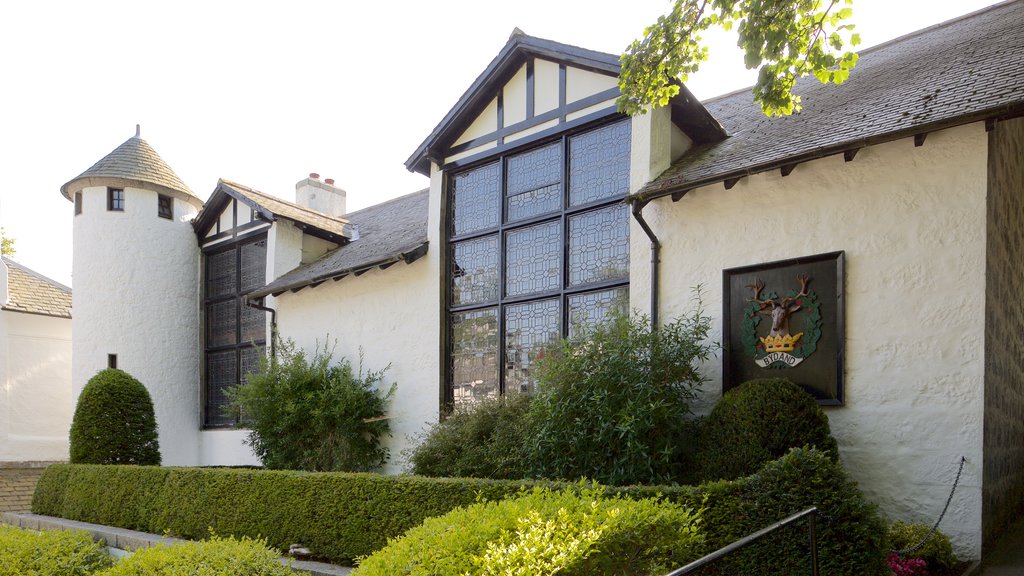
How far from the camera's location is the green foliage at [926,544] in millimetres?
6309

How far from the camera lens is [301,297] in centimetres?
1430

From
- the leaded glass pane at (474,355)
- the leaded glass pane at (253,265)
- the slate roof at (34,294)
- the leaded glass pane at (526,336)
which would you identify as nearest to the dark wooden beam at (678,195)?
the leaded glass pane at (526,336)

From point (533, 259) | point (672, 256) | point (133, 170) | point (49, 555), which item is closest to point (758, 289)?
point (672, 256)

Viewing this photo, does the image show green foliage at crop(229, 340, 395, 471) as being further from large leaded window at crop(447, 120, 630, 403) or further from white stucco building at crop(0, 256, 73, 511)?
white stucco building at crop(0, 256, 73, 511)

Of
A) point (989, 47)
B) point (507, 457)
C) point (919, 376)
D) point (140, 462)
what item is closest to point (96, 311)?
point (140, 462)

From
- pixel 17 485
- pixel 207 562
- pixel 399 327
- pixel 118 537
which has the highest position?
pixel 399 327

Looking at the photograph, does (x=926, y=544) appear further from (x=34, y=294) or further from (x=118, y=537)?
(x=34, y=294)

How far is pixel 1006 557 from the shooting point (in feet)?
22.3

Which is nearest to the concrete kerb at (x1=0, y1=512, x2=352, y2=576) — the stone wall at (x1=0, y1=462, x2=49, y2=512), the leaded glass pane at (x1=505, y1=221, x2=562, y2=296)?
the stone wall at (x1=0, y1=462, x2=49, y2=512)

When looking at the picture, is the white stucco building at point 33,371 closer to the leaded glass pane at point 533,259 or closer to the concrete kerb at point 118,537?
the concrete kerb at point 118,537

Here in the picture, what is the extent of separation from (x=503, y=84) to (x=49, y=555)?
8.44 meters

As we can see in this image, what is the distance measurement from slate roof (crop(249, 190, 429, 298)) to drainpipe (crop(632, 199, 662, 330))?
4.12 meters

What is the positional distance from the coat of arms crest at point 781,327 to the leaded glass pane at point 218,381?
11.7 metres

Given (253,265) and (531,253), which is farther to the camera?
(253,265)
